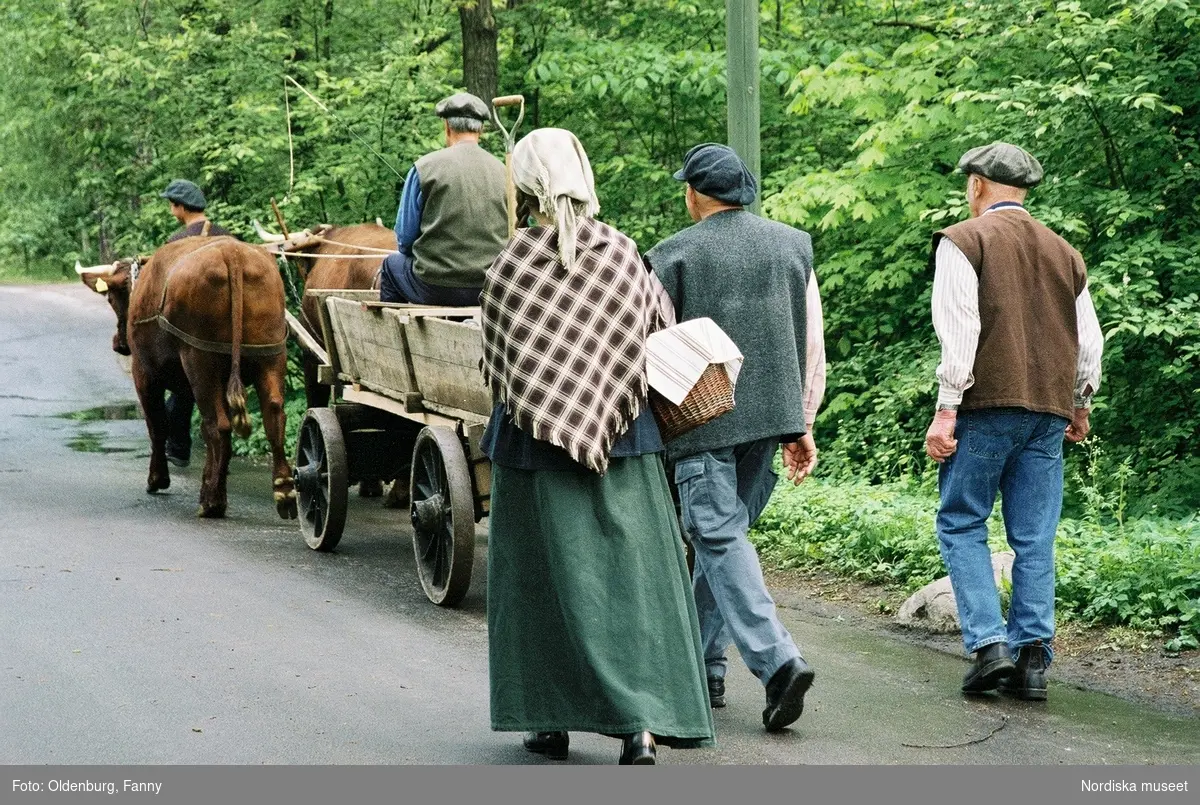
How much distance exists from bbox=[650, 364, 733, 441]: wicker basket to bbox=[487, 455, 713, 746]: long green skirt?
202 millimetres

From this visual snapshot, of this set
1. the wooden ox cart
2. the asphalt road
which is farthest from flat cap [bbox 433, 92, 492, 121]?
the asphalt road

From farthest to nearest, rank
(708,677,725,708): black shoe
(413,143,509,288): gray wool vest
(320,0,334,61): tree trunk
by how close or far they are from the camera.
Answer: (320,0,334,61): tree trunk → (413,143,509,288): gray wool vest → (708,677,725,708): black shoe

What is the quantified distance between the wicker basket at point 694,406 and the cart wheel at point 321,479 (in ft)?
13.2

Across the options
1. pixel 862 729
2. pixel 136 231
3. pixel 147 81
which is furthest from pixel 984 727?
pixel 136 231

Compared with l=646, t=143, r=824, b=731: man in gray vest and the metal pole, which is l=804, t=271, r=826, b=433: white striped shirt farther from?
the metal pole

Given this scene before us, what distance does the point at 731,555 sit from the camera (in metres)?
5.29

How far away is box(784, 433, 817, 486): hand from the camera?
5.55m

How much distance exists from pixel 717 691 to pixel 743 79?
382 centimetres

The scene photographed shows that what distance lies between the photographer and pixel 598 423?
4.59m

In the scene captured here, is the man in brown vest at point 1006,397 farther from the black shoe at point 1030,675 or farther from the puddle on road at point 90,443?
the puddle on road at point 90,443

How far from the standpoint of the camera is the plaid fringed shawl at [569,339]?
4594 mm

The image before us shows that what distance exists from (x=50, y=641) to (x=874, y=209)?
6818 mm

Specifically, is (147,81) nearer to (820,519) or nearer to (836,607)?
(820,519)
